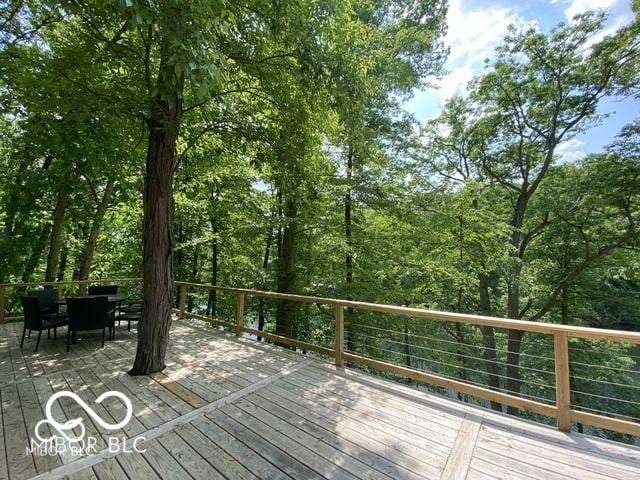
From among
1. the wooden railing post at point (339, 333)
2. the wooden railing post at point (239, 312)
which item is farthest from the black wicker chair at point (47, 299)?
the wooden railing post at point (339, 333)

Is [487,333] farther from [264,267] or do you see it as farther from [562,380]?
[562,380]

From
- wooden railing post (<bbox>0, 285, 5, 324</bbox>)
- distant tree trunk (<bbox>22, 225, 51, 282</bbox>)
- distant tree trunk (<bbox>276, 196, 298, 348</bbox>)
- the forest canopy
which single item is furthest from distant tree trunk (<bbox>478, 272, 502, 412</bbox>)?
distant tree trunk (<bbox>22, 225, 51, 282</bbox>)

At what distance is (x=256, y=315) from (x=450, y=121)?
29.8 feet

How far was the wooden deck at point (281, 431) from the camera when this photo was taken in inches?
79.4

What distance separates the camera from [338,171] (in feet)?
26.8

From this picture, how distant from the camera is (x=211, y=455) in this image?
2172 millimetres

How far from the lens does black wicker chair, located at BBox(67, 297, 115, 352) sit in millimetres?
4535

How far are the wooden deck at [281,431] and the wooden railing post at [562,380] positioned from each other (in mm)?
134

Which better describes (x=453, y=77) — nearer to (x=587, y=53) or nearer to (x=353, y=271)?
(x=587, y=53)

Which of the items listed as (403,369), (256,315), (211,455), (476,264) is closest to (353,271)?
(476,264)

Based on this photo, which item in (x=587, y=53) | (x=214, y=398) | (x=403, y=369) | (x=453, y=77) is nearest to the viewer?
(x=214, y=398)

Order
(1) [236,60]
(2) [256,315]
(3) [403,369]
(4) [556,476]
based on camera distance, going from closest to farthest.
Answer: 1. (4) [556,476]
2. (3) [403,369]
3. (1) [236,60]
4. (2) [256,315]

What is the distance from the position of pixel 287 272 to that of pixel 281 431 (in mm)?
5638

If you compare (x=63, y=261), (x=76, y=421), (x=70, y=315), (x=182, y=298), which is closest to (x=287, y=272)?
(x=182, y=298)
